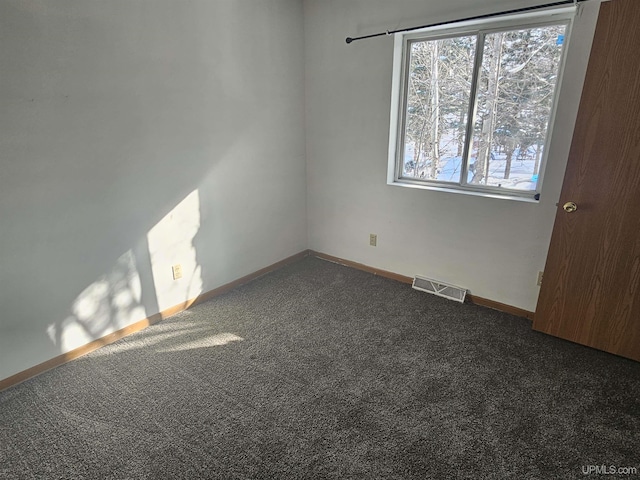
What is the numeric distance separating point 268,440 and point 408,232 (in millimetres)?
2034

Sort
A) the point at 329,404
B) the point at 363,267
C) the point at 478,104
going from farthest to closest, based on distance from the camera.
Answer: the point at 363,267, the point at 478,104, the point at 329,404

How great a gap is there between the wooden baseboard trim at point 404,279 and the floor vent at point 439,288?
69mm

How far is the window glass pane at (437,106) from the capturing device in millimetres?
2713

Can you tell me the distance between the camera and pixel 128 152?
230cm

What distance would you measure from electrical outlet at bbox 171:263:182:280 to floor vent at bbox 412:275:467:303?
189 cm

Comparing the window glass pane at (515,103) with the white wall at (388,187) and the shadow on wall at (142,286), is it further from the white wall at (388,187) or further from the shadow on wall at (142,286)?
the shadow on wall at (142,286)

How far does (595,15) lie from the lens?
2.07 m

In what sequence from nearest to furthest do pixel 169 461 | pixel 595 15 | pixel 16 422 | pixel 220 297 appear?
pixel 169 461 < pixel 16 422 < pixel 595 15 < pixel 220 297

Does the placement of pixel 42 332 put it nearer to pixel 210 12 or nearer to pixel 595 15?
pixel 210 12

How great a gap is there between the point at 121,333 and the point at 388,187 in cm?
230

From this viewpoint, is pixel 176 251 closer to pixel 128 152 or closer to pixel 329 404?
pixel 128 152

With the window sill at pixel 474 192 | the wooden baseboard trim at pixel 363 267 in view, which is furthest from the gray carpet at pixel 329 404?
the window sill at pixel 474 192

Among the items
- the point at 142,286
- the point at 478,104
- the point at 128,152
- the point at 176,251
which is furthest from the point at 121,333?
the point at 478,104

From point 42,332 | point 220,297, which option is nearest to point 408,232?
point 220,297
